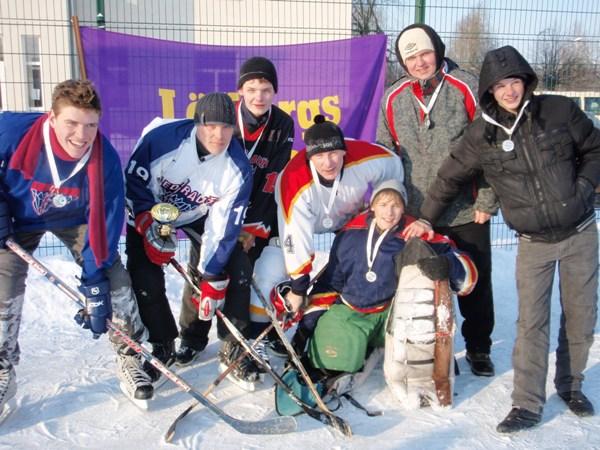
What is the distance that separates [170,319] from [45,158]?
42.2 inches

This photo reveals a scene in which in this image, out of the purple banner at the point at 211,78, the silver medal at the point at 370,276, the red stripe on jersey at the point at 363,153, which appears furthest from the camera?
the purple banner at the point at 211,78

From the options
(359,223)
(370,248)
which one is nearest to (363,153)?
(359,223)

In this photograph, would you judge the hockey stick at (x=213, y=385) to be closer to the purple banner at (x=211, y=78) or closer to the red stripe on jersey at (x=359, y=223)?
the red stripe on jersey at (x=359, y=223)

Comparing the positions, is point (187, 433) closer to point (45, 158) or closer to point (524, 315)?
point (45, 158)

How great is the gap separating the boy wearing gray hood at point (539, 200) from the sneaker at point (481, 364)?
44 cm

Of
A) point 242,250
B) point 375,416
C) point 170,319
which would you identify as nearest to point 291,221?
point 242,250

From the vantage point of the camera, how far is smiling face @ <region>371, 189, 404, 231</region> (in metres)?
2.99

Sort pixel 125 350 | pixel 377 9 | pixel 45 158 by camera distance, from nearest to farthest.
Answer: pixel 45 158 < pixel 125 350 < pixel 377 9

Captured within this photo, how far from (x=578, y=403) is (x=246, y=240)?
186 cm

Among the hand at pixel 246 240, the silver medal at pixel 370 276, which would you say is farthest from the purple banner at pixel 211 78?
the silver medal at pixel 370 276

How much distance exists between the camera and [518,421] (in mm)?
2555

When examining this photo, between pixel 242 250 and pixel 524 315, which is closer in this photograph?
pixel 524 315

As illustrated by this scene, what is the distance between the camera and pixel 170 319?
3.10 m

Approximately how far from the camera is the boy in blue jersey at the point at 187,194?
2897 millimetres
